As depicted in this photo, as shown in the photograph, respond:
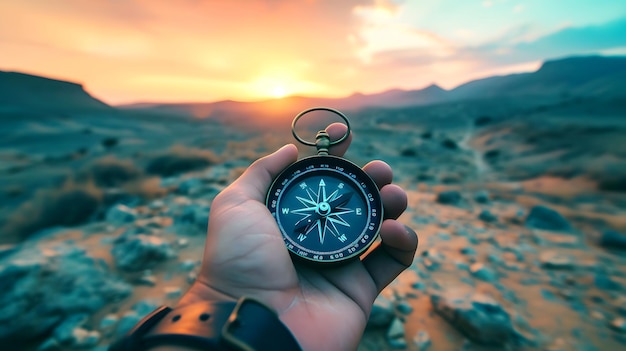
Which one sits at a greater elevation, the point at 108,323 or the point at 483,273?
the point at 108,323

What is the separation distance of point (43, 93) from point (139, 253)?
304ft

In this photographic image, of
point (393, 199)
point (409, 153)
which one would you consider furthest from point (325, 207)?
point (409, 153)

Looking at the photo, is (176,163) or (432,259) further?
(176,163)

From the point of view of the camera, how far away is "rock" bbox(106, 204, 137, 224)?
19.7ft

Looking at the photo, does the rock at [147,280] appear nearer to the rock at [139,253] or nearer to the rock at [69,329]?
the rock at [139,253]

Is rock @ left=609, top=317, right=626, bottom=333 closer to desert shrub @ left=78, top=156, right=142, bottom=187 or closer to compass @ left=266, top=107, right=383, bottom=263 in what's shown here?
compass @ left=266, top=107, right=383, bottom=263

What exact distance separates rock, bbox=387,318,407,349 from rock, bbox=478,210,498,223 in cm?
379

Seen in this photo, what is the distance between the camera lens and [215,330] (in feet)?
4.94

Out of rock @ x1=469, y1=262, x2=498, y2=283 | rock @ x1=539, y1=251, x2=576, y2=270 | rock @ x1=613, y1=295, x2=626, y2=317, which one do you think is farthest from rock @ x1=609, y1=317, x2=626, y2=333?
rock @ x1=469, y1=262, x2=498, y2=283

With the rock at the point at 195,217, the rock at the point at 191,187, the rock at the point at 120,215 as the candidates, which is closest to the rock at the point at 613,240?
the rock at the point at 195,217

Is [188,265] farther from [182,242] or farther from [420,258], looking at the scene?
[420,258]

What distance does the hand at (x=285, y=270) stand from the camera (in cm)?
220

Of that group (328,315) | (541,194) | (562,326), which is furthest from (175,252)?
(541,194)

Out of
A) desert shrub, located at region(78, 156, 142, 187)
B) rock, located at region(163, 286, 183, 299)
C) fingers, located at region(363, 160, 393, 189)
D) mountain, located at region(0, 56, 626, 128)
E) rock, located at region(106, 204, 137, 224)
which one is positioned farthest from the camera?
mountain, located at region(0, 56, 626, 128)
